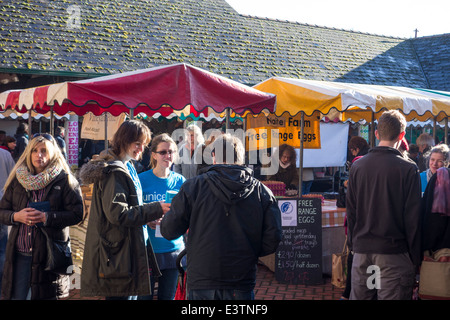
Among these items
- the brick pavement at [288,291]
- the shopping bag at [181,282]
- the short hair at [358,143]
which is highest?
the short hair at [358,143]

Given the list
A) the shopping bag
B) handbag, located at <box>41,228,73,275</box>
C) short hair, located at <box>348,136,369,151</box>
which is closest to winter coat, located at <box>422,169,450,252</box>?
the shopping bag

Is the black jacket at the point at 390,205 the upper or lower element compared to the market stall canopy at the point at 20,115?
lower

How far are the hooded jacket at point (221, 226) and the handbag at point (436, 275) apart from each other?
139 centimetres

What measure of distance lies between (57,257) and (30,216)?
365 millimetres

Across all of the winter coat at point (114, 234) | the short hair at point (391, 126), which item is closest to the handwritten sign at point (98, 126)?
the winter coat at point (114, 234)

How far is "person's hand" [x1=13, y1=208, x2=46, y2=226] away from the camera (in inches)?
147

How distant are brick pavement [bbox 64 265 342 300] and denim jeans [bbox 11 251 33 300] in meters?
1.87

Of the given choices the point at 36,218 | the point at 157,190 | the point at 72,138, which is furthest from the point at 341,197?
the point at 72,138

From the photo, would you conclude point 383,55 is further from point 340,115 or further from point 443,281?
point 443,281

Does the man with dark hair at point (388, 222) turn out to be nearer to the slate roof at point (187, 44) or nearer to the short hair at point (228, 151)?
the short hair at point (228, 151)

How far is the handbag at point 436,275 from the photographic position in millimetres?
3713

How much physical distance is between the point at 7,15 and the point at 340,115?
964 cm

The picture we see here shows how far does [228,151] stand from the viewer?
307 cm

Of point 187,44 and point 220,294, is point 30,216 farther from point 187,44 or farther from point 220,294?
point 187,44
